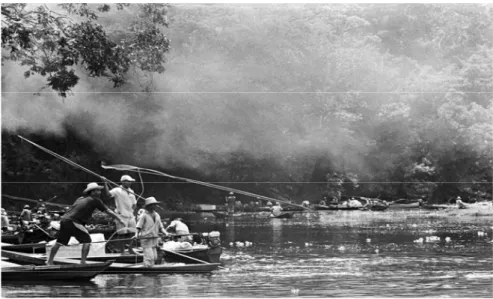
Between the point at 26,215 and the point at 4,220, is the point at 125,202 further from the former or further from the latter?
the point at 4,220

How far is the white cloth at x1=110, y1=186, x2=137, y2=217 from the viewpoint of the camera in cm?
1201

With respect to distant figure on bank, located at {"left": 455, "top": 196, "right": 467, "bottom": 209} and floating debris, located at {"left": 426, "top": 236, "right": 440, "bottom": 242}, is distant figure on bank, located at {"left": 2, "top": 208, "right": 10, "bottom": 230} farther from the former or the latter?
floating debris, located at {"left": 426, "top": 236, "right": 440, "bottom": 242}

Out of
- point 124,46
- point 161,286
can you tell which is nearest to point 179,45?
point 124,46

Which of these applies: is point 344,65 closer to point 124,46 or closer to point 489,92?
point 489,92

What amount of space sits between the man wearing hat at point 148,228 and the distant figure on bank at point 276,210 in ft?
9.50

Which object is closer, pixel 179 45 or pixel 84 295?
pixel 84 295

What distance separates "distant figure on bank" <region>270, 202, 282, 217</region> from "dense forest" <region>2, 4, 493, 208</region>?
0.46 m

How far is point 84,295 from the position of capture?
1034 cm

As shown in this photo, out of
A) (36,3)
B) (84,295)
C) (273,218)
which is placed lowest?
(84,295)

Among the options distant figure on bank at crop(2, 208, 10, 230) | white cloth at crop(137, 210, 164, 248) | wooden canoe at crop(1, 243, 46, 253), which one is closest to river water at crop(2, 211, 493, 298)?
white cloth at crop(137, 210, 164, 248)

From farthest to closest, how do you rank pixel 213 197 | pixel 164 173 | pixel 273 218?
pixel 273 218 → pixel 213 197 → pixel 164 173

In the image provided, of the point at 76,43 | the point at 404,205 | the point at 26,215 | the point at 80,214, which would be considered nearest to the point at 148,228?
the point at 80,214

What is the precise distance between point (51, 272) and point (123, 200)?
151 cm

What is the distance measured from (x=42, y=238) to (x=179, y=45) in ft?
12.9
